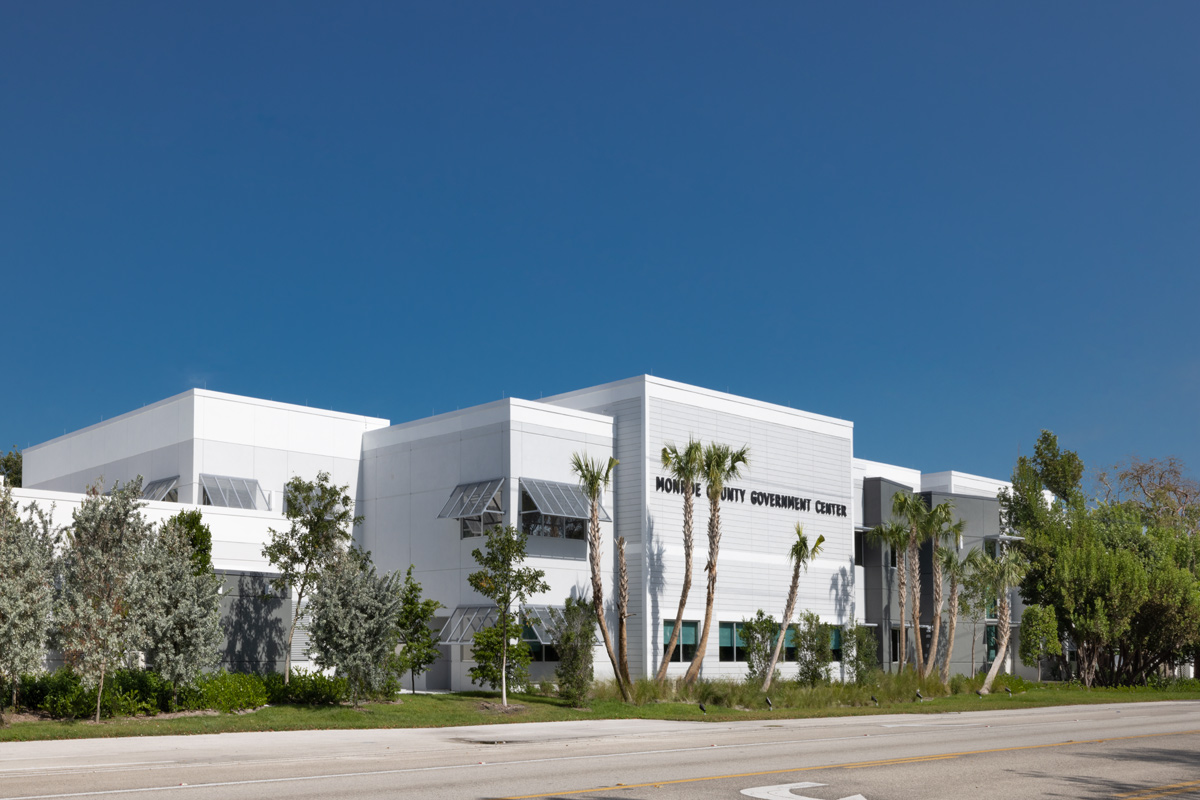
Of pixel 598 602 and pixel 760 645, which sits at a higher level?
pixel 598 602

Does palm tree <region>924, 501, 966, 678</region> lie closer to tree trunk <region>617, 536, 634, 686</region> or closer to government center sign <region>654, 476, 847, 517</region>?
government center sign <region>654, 476, 847, 517</region>

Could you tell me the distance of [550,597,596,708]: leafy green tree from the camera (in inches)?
1227

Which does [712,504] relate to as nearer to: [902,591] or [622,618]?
[622,618]

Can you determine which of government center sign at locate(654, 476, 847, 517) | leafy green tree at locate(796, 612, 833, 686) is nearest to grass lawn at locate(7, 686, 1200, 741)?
leafy green tree at locate(796, 612, 833, 686)

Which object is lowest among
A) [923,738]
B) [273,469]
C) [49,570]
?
[923,738]

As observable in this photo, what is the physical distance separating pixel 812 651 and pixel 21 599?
92.1ft

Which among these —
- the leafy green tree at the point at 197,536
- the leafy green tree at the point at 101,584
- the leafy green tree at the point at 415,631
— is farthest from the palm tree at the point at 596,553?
the leafy green tree at the point at 101,584

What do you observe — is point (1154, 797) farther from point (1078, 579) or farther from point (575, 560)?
point (1078, 579)

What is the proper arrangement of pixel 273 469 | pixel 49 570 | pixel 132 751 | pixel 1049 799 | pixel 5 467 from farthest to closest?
pixel 5 467
pixel 273 469
pixel 49 570
pixel 132 751
pixel 1049 799

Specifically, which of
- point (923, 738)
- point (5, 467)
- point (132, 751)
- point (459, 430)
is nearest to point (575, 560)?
point (459, 430)

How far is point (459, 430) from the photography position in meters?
39.7

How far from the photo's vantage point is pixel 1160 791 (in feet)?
45.5

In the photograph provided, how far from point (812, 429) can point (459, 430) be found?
1589 centimetres

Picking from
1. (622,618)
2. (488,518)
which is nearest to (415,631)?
(488,518)
